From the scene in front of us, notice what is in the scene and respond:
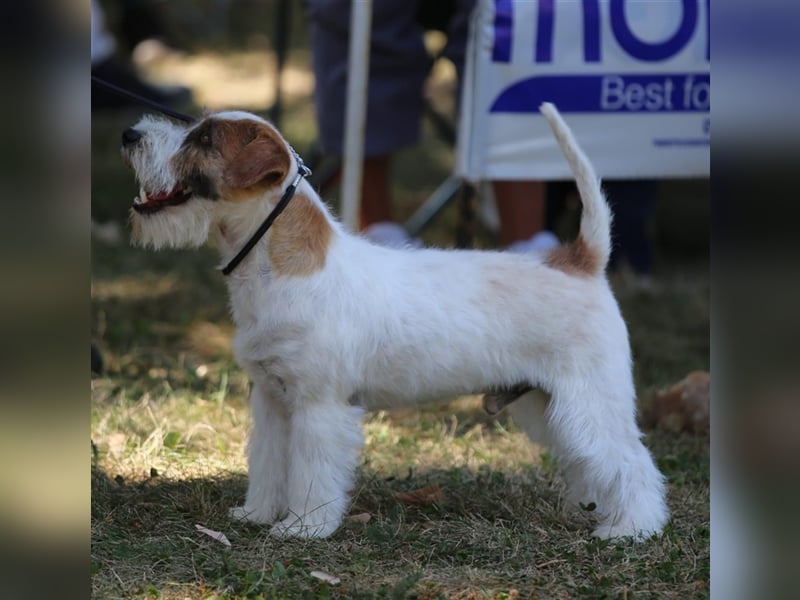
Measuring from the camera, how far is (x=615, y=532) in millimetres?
3086

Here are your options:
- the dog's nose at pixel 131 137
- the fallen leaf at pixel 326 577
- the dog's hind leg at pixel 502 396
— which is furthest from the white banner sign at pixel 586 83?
the fallen leaf at pixel 326 577

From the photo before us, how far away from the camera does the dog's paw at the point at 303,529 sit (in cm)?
300

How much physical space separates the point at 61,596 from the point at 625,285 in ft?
15.1

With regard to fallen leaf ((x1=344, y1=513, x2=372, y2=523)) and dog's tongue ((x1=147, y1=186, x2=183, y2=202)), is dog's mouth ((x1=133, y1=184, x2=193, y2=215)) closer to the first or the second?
dog's tongue ((x1=147, y1=186, x2=183, y2=202))

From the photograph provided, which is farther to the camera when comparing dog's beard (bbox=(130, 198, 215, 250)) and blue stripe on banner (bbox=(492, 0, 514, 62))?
blue stripe on banner (bbox=(492, 0, 514, 62))

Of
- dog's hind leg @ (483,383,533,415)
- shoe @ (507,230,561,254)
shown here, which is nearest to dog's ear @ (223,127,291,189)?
dog's hind leg @ (483,383,533,415)

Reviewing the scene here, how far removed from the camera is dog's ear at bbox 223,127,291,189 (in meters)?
2.89

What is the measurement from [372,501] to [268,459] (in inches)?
15.7

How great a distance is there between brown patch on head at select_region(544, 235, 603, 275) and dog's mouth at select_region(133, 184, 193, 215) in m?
1.03

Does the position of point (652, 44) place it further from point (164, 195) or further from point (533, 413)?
point (164, 195)

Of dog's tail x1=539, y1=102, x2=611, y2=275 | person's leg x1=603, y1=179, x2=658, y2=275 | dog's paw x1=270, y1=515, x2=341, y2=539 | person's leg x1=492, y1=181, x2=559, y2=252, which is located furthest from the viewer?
person's leg x1=603, y1=179, x2=658, y2=275

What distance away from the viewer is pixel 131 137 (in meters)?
2.91

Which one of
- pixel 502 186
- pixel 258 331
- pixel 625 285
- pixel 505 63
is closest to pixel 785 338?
pixel 258 331

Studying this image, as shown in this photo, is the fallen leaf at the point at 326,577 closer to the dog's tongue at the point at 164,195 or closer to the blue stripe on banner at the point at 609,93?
the dog's tongue at the point at 164,195
